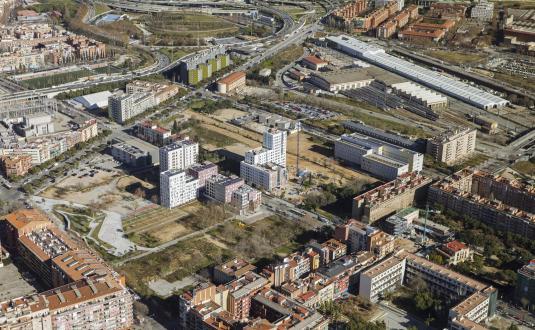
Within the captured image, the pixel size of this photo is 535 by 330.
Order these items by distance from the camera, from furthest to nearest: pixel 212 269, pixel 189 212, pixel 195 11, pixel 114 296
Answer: pixel 195 11, pixel 189 212, pixel 212 269, pixel 114 296

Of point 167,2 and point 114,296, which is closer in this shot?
point 114,296

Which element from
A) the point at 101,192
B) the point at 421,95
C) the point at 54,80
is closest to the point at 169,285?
the point at 101,192

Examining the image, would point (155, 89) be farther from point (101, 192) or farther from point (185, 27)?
point (185, 27)

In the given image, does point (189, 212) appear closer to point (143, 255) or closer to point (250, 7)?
point (143, 255)

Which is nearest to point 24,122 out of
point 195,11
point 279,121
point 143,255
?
point 279,121

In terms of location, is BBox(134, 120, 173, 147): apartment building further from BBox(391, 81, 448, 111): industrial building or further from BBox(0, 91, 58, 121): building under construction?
BBox(391, 81, 448, 111): industrial building

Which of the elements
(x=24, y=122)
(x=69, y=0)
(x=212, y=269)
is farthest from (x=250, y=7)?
(x=212, y=269)

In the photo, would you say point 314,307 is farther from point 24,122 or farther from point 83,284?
point 24,122

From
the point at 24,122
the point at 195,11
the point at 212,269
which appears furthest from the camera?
the point at 195,11

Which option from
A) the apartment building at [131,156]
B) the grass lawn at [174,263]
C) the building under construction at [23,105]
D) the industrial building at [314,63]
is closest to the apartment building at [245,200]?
the grass lawn at [174,263]
